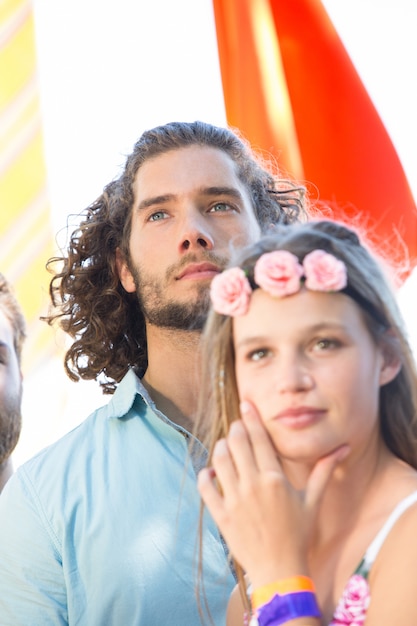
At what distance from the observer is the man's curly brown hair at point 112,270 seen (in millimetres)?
3879

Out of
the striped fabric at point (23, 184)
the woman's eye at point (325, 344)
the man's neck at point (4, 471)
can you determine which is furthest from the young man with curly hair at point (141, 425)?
the striped fabric at point (23, 184)

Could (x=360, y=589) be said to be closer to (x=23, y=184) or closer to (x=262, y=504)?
(x=262, y=504)

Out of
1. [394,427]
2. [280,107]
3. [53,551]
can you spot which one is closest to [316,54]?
[280,107]

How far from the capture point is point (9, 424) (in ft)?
14.1

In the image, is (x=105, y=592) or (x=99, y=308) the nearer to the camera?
(x=105, y=592)

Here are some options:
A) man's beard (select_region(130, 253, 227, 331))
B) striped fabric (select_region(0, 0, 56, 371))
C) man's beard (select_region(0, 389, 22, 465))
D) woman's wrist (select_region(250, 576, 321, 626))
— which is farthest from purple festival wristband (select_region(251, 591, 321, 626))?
striped fabric (select_region(0, 0, 56, 371))

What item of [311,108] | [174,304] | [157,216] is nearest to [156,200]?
[157,216]

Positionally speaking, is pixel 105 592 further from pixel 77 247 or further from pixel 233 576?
pixel 77 247

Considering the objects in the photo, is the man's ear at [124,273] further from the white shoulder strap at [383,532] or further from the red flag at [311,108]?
the white shoulder strap at [383,532]

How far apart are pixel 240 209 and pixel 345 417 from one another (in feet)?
5.66

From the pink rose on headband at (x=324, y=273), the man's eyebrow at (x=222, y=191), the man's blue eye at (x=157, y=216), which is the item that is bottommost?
the pink rose on headband at (x=324, y=273)

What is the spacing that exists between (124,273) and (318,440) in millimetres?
2122

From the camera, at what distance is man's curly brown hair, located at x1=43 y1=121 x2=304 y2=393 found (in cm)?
388

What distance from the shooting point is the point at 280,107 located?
5762mm
